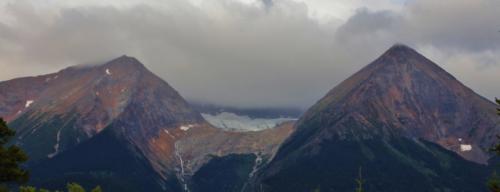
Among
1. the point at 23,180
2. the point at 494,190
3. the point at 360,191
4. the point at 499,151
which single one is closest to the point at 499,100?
the point at 499,151

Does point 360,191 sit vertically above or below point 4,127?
below

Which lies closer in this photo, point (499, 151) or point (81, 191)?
point (499, 151)

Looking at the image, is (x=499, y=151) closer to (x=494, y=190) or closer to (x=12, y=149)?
(x=494, y=190)

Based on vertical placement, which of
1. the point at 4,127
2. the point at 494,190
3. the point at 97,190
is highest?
the point at 4,127

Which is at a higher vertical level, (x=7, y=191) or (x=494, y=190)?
(x=7, y=191)

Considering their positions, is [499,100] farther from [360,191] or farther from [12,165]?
[12,165]

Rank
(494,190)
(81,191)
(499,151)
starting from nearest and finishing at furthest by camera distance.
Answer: (494,190) < (499,151) < (81,191)

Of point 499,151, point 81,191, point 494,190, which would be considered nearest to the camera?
point 494,190

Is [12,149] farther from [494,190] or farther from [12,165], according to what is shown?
[494,190]

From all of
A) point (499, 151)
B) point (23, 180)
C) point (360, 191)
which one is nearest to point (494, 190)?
point (499, 151)
